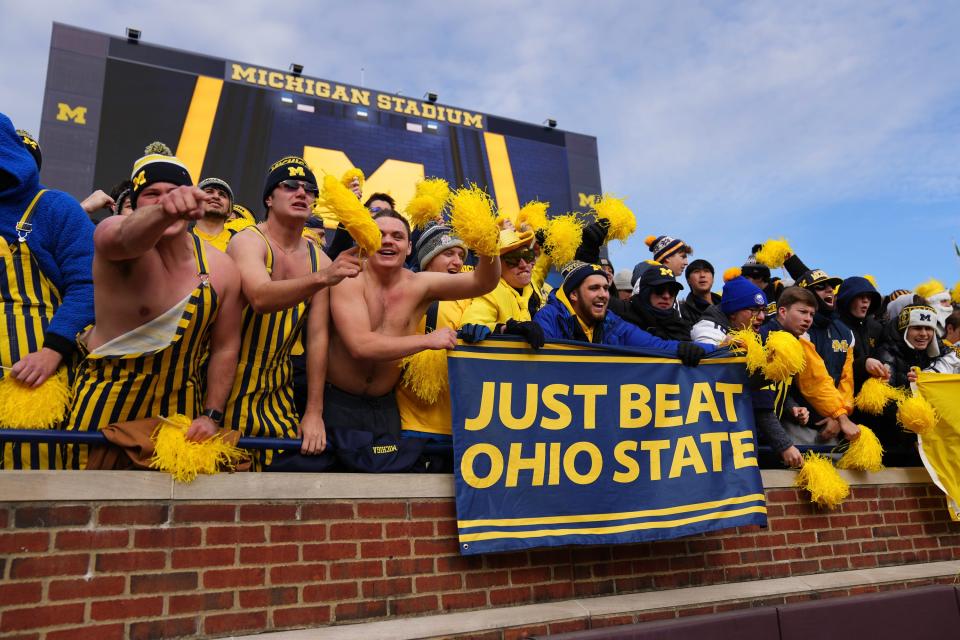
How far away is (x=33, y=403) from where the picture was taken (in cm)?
287

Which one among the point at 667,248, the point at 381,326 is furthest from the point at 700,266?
the point at 381,326

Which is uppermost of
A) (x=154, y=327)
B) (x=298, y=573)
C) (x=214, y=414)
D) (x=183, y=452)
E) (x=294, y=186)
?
(x=294, y=186)

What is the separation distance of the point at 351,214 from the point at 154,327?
3.36ft

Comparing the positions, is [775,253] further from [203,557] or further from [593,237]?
[203,557]

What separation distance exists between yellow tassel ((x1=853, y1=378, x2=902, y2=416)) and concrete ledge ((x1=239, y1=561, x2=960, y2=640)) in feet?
4.09

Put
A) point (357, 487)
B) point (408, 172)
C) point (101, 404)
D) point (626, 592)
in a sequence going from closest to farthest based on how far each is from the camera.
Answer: point (101, 404)
point (357, 487)
point (626, 592)
point (408, 172)

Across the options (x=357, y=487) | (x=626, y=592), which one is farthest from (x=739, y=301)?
(x=357, y=487)

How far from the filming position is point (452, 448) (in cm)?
380

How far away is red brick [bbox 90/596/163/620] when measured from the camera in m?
2.72

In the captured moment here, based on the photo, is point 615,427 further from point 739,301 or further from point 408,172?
point 408,172

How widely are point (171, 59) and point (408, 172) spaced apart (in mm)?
5060

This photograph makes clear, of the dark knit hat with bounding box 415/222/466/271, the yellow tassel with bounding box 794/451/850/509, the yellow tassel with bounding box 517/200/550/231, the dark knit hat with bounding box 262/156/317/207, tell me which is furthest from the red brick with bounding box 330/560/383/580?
the yellow tassel with bounding box 794/451/850/509

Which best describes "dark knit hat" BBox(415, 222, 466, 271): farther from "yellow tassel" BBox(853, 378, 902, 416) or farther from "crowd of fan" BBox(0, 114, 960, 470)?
"yellow tassel" BBox(853, 378, 902, 416)

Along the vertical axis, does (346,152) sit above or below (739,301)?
above
